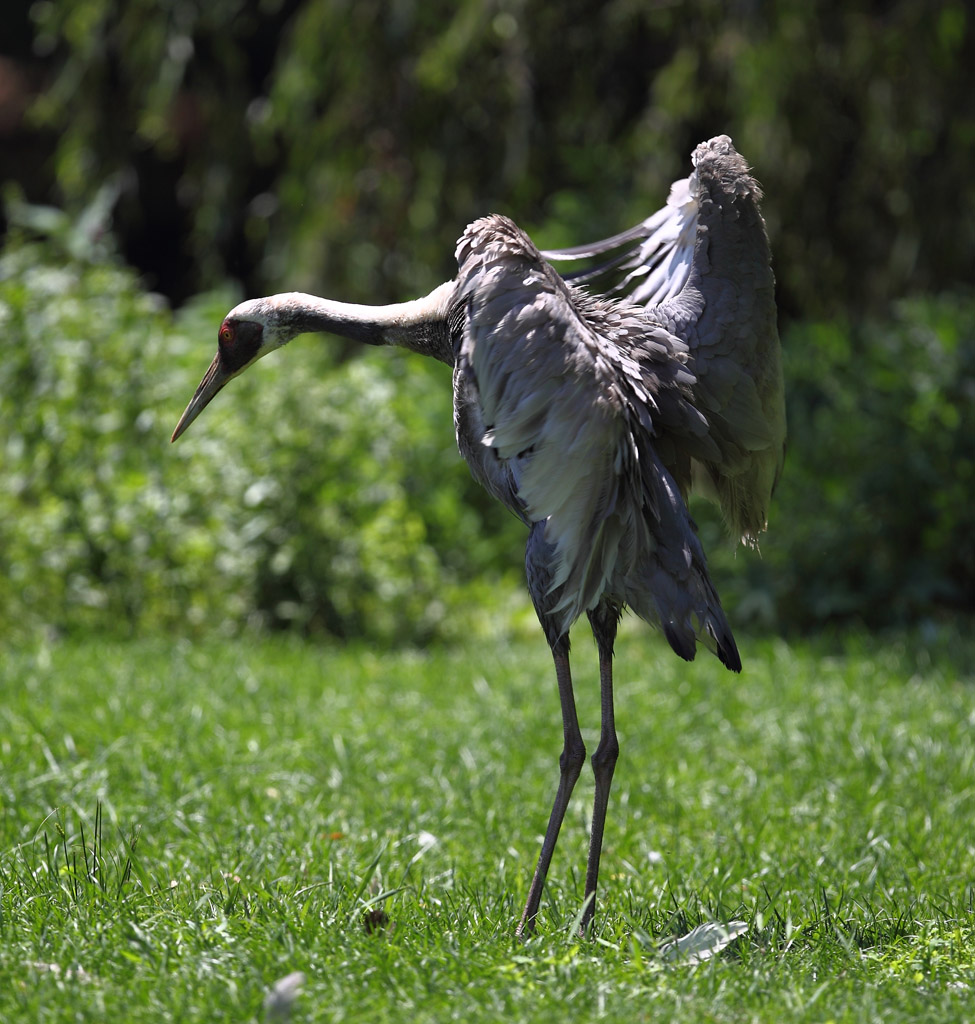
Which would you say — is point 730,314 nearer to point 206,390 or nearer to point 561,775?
point 561,775

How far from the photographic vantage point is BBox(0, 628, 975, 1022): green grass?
2.51 meters

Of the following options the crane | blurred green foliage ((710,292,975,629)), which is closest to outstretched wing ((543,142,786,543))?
the crane

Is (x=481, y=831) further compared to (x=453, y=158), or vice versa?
(x=453, y=158)

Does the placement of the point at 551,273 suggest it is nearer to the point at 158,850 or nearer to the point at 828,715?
the point at 158,850

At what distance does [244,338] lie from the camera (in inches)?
138

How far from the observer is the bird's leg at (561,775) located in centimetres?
293

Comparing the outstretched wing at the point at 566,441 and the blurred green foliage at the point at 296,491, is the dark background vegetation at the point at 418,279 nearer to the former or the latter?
the blurred green foliage at the point at 296,491

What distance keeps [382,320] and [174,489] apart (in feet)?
10.8

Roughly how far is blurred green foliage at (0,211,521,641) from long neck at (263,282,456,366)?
2979 mm

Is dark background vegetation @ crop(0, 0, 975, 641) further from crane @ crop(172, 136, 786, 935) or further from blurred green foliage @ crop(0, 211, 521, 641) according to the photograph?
crane @ crop(172, 136, 786, 935)

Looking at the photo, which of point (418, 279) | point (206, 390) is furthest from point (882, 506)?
point (206, 390)

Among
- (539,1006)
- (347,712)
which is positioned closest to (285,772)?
(347,712)

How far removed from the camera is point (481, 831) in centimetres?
387

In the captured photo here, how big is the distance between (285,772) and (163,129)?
5.62 metres
